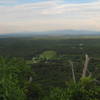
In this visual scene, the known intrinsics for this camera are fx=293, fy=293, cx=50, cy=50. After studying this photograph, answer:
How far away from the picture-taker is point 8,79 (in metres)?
13.9

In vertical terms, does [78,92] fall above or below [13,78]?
below

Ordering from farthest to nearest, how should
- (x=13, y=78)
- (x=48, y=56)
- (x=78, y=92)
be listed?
(x=48, y=56), (x=13, y=78), (x=78, y=92)

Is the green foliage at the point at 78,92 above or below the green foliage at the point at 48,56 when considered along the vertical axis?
above

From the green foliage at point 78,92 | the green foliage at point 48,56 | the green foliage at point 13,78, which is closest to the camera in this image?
the green foliage at point 78,92

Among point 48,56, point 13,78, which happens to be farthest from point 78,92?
point 48,56

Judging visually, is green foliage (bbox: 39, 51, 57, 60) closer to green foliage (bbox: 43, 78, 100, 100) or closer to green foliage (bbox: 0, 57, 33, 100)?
green foliage (bbox: 0, 57, 33, 100)

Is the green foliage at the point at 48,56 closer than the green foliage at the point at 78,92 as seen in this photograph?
No

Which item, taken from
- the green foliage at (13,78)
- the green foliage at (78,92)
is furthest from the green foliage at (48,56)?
the green foliage at (78,92)

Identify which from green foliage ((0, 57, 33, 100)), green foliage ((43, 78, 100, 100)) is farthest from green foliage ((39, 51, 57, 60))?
green foliage ((43, 78, 100, 100))

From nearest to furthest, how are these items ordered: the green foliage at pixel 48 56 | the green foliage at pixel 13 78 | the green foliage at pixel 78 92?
the green foliage at pixel 78 92, the green foliage at pixel 13 78, the green foliage at pixel 48 56

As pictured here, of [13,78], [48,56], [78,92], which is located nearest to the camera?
[78,92]

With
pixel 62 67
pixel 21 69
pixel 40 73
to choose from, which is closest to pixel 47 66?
pixel 62 67

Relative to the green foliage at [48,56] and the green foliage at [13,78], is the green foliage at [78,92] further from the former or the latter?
the green foliage at [48,56]

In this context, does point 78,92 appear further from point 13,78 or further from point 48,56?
point 48,56
